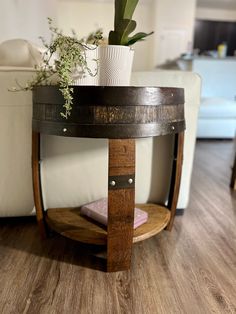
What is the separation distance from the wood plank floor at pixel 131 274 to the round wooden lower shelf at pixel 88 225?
11 centimetres

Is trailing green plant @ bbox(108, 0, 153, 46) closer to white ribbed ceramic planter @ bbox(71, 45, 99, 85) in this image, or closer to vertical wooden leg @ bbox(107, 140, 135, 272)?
white ribbed ceramic planter @ bbox(71, 45, 99, 85)

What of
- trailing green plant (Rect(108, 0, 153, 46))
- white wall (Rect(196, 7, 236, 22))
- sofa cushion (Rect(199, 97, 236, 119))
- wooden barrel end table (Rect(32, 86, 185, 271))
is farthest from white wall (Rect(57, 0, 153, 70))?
wooden barrel end table (Rect(32, 86, 185, 271))

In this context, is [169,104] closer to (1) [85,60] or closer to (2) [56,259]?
(1) [85,60]

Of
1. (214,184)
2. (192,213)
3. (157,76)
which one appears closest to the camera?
(157,76)

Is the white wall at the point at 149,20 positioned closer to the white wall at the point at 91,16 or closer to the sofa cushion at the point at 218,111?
the white wall at the point at 91,16

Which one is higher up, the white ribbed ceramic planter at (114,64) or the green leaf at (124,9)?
the green leaf at (124,9)

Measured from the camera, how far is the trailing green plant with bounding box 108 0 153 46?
0.82 meters

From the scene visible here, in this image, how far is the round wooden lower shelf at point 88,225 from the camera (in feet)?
2.96

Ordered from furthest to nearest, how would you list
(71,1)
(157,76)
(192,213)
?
(71,1), (192,213), (157,76)

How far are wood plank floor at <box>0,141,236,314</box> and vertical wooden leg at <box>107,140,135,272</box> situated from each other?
111 millimetres

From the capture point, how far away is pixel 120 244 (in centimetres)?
85

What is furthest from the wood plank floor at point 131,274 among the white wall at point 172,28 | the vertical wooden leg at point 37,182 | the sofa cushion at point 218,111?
the white wall at point 172,28

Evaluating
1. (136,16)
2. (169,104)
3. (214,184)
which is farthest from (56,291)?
(136,16)

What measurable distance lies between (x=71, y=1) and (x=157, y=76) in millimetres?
5342
